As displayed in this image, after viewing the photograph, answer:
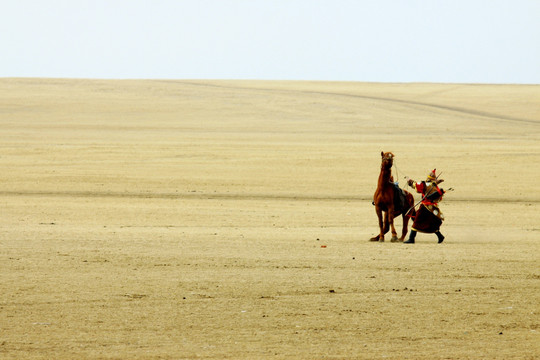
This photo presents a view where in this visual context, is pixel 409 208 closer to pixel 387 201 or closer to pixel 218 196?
pixel 387 201

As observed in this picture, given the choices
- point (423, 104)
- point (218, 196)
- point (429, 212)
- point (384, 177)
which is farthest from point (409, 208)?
point (423, 104)

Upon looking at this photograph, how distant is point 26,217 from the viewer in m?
18.7

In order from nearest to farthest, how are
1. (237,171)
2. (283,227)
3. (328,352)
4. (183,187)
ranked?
1. (328,352)
2. (283,227)
3. (183,187)
4. (237,171)

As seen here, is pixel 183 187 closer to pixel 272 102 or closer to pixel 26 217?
pixel 26 217

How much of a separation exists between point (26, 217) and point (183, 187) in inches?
312

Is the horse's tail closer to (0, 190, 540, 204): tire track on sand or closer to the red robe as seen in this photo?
the red robe

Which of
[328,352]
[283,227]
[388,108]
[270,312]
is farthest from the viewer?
[388,108]

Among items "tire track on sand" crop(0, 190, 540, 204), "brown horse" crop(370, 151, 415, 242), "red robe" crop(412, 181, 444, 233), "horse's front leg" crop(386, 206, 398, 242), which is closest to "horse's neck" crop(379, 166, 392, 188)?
"brown horse" crop(370, 151, 415, 242)

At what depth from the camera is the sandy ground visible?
862 cm

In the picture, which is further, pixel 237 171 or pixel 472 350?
pixel 237 171

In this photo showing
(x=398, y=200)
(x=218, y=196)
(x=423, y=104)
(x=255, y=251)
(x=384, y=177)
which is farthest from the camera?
(x=423, y=104)

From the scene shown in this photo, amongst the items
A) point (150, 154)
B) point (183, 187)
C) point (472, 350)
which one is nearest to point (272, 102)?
point (150, 154)

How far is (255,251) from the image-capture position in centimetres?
1398

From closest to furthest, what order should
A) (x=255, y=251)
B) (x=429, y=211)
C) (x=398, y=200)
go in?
(x=255, y=251), (x=429, y=211), (x=398, y=200)
